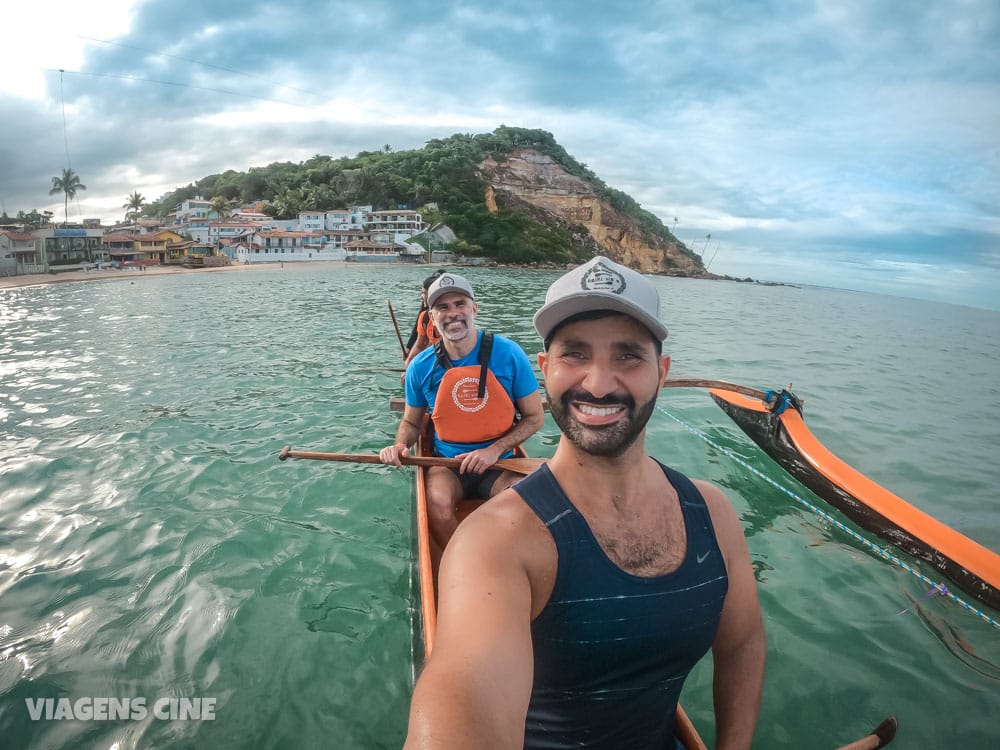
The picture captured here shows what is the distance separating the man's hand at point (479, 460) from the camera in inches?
173

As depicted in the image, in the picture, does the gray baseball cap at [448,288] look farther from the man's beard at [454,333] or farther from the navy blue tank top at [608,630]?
the navy blue tank top at [608,630]

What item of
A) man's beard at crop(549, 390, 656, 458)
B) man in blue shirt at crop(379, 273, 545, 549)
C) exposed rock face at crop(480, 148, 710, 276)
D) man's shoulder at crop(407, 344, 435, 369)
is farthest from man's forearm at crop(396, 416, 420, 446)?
exposed rock face at crop(480, 148, 710, 276)

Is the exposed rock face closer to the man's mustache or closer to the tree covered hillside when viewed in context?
the tree covered hillside

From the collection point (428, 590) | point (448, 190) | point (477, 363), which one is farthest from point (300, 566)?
point (448, 190)

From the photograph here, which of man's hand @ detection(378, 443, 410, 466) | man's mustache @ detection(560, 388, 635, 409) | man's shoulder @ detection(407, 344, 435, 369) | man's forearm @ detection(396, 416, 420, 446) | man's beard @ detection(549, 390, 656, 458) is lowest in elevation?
man's hand @ detection(378, 443, 410, 466)

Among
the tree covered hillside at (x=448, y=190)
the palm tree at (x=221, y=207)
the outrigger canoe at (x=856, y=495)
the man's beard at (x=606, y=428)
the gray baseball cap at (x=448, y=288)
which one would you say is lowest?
the outrigger canoe at (x=856, y=495)

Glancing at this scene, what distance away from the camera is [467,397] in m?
4.50

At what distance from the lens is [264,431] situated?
26.9 feet

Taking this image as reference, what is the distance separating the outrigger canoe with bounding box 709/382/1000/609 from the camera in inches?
182

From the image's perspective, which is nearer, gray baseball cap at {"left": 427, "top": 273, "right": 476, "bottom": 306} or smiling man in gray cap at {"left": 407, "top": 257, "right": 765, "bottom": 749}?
smiling man in gray cap at {"left": 407, "top": 257, "right": 765, "bottom": 749}

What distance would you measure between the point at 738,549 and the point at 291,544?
4.67 m

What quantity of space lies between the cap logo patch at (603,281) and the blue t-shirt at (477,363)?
2.97 metres

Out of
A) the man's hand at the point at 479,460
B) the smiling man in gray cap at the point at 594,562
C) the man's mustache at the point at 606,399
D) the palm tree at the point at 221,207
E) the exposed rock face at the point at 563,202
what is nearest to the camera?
the smiling man in gray cap at the point at 594,562

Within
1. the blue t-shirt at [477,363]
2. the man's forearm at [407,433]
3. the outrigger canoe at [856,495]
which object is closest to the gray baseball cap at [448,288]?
the blue t-shirt at [477,363]
